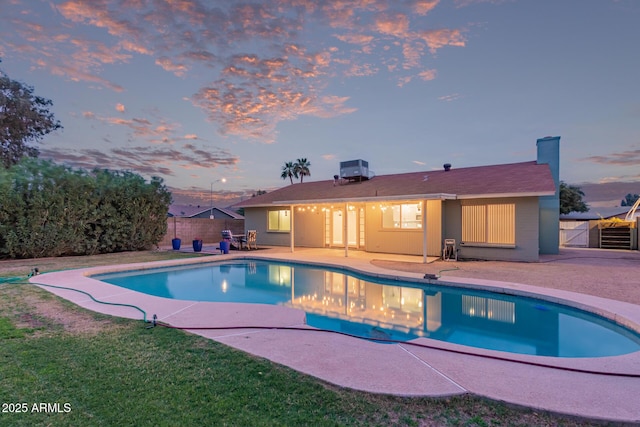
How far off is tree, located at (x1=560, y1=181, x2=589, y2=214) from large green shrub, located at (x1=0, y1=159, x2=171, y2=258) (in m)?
31.8

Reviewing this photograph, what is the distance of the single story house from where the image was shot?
35.1ft

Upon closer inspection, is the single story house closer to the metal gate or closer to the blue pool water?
the blue pool water

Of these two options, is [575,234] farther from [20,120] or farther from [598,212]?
[20,120]

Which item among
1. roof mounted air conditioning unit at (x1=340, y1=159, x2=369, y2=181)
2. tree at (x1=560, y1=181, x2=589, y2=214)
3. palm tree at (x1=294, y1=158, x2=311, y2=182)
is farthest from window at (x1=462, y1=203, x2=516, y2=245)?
palm tree at (x1=294, y1=158, x2=311, y2=182)

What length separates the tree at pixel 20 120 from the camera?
16375mm

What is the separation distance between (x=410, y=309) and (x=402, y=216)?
22.9 feet

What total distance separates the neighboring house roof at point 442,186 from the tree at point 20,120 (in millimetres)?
12401

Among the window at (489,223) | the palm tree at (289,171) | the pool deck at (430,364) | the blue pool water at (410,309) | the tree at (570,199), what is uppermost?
the palm tree at (289,171)

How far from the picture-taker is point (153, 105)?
43.3 ft

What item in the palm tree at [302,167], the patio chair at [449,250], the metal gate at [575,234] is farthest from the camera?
the palm tree at [302,167]

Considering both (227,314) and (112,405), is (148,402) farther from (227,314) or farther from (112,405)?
(227,314)

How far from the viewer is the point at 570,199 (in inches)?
1140

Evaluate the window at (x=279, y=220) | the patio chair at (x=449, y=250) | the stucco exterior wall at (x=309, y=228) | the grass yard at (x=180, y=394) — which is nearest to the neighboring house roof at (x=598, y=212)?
the patio chair at (x=449, y=250)

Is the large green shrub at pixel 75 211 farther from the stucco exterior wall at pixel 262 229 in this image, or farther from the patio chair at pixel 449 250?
the patio chair at pixel 449 250
